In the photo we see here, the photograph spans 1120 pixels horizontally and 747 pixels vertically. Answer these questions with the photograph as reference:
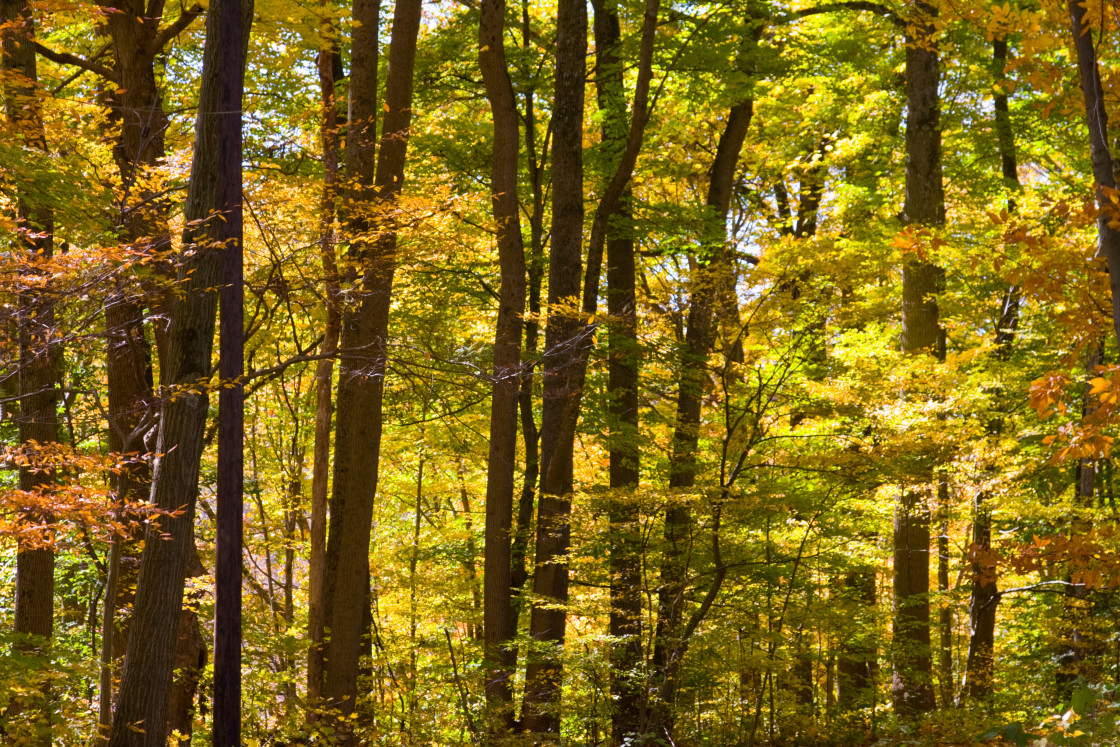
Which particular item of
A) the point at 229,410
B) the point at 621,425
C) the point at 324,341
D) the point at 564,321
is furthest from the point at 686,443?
the point at 229,410

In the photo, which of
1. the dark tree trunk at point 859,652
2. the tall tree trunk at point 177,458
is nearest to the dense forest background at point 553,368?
the tall tree trunk at point 177,458

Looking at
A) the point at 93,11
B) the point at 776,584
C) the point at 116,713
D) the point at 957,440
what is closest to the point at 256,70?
the point at 93,11

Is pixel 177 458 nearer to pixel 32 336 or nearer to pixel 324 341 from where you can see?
pixel 32 336

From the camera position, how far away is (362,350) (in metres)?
8.27

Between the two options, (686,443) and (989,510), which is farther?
(989,510)

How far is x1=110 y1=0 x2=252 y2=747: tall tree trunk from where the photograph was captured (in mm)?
5844

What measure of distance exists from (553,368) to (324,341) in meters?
3.06

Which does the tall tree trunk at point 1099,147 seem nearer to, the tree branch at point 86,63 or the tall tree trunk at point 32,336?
the tall tree trunk at point 32,336

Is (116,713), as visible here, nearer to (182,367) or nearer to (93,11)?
(182,367)

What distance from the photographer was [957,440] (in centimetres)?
942

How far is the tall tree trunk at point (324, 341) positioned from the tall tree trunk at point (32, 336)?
2239 millimetres

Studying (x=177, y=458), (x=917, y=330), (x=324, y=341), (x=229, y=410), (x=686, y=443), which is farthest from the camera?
(x=917, y=330)

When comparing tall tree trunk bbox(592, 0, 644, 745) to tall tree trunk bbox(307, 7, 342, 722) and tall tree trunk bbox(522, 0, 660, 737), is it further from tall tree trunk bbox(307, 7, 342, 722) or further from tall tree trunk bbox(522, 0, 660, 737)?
tall tree trunk bbox(307, 7, 342, 722)

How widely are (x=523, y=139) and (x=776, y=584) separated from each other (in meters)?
8.24
